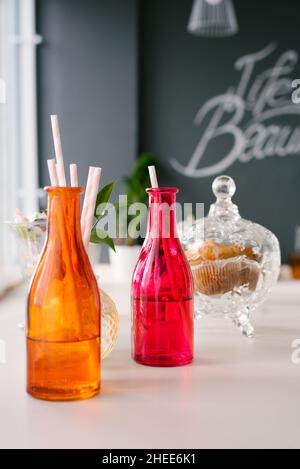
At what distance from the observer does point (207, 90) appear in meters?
3.95

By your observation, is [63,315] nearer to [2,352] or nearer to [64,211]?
[64,211]

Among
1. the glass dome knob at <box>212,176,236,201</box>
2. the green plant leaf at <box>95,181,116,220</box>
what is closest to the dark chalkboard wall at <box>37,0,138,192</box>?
the glass dome knob at <box>212,176,236,201</box>

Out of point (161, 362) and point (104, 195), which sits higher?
point (104, 195)

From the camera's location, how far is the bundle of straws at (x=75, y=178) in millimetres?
787

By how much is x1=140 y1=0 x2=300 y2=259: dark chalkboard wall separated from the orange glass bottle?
325 centimetres

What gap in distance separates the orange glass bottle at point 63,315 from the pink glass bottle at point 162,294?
0.42 feet

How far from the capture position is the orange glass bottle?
711 mm

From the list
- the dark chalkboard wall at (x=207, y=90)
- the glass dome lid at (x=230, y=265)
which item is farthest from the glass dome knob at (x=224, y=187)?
the dark chalkboard wall at (x=207, y=90)

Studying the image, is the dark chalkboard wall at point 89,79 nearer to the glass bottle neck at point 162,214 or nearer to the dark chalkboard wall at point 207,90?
the dark chalkboard wall at point 207,90

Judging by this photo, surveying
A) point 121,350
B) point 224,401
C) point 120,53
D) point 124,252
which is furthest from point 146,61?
point 224,401

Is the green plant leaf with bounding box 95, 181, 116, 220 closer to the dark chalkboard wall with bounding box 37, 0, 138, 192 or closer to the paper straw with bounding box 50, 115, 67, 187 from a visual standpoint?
the paper straw with bounding box 50, 115, 67, 187

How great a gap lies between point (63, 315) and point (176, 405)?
0.54ft

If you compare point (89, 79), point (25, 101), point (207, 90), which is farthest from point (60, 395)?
point (207, 90)
